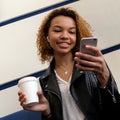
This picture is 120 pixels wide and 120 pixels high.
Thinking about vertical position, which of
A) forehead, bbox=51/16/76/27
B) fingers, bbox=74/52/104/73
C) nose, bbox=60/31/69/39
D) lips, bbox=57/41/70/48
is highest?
forehead, bbox=51/16/76/27

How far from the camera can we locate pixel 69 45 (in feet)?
4.53

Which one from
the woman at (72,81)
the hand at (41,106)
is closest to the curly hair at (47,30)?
the woman at (72,81)

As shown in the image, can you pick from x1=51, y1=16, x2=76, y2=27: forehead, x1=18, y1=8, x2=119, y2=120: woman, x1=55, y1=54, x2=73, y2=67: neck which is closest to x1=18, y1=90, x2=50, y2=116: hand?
x1=18, y1=8, x2=119, y2=120: woman

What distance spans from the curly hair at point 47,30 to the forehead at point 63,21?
0.03 meters

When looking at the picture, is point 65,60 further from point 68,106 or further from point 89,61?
point 89,61

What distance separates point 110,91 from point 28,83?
0.31 m

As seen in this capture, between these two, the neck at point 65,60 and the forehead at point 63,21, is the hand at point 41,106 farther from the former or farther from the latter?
the forehead at point 63,21

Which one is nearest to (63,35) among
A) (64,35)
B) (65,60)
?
(64,35)

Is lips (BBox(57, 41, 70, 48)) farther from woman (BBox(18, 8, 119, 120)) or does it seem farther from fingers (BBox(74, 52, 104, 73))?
fingers (BBox(74, 52, 104, 73))

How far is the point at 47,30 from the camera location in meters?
1.54

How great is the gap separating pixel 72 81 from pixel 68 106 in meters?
0.11

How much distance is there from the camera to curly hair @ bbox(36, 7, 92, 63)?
57.2 inches

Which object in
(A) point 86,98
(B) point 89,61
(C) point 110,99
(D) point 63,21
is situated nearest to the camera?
(B) point 89,61

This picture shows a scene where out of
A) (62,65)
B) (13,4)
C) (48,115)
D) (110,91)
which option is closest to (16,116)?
(48,115)
